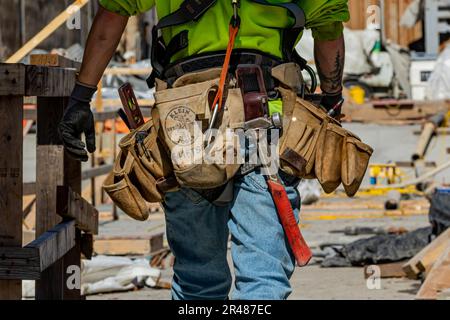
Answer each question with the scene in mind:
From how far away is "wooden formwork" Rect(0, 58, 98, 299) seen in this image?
15.9ft

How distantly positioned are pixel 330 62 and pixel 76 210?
5.36ft

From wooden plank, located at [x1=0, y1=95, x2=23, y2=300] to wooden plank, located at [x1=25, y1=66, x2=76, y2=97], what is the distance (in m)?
0.12

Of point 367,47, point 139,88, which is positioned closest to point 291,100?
point 139,88

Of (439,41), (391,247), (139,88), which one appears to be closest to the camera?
(391,247)

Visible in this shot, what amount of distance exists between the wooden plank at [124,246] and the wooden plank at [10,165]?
15.9 ft

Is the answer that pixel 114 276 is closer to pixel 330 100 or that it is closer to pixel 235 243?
pixel 330 100

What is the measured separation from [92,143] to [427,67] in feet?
67.0

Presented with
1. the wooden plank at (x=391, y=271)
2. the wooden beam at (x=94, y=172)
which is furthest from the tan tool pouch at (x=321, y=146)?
the wooden beam at (x=94, y=172)

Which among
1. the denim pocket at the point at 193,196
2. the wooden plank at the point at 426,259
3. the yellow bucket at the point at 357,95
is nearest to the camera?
the denim pocket at the point at 193,196

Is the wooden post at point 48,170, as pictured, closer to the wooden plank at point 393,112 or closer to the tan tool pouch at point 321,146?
the tan tool pouch at point 321,146

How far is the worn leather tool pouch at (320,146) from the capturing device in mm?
4387

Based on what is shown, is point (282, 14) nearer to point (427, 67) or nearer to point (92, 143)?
point (92, 143)

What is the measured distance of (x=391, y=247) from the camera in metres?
9.15
